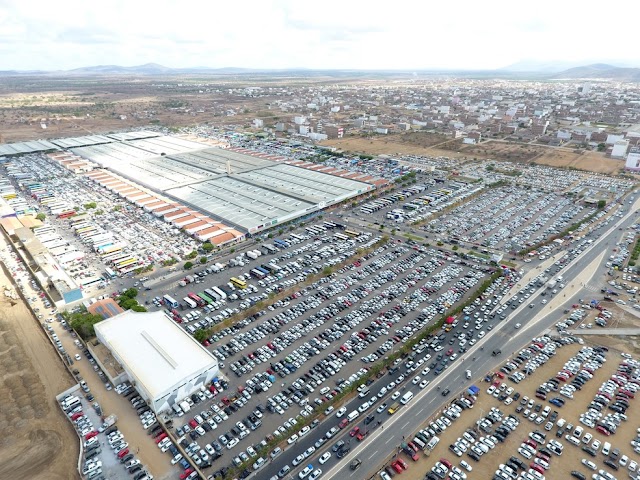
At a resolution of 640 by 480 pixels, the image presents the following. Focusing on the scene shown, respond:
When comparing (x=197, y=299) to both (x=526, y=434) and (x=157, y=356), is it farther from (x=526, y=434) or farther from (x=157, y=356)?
(x=526, y=434)

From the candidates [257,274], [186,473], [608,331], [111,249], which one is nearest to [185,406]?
[186,473]

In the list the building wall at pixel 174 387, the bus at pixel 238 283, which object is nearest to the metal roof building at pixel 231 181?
the bus at pixel 238 283

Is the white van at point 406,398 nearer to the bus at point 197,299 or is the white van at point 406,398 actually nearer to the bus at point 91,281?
the bus at point 197,299

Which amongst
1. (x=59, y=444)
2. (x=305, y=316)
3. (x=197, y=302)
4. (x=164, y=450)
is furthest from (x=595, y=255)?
(x=59, y=444)

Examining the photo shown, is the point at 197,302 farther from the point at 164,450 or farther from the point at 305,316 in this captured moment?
the point at 164,450

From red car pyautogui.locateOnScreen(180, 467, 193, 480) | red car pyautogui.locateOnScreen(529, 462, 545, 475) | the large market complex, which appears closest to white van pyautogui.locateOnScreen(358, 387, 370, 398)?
red car pyautogui.locateOnScreen(529, 462, 545, 475)

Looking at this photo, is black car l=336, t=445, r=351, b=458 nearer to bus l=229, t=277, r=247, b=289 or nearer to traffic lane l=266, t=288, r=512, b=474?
traffic lane l=266, t=288, r=512, b=474
